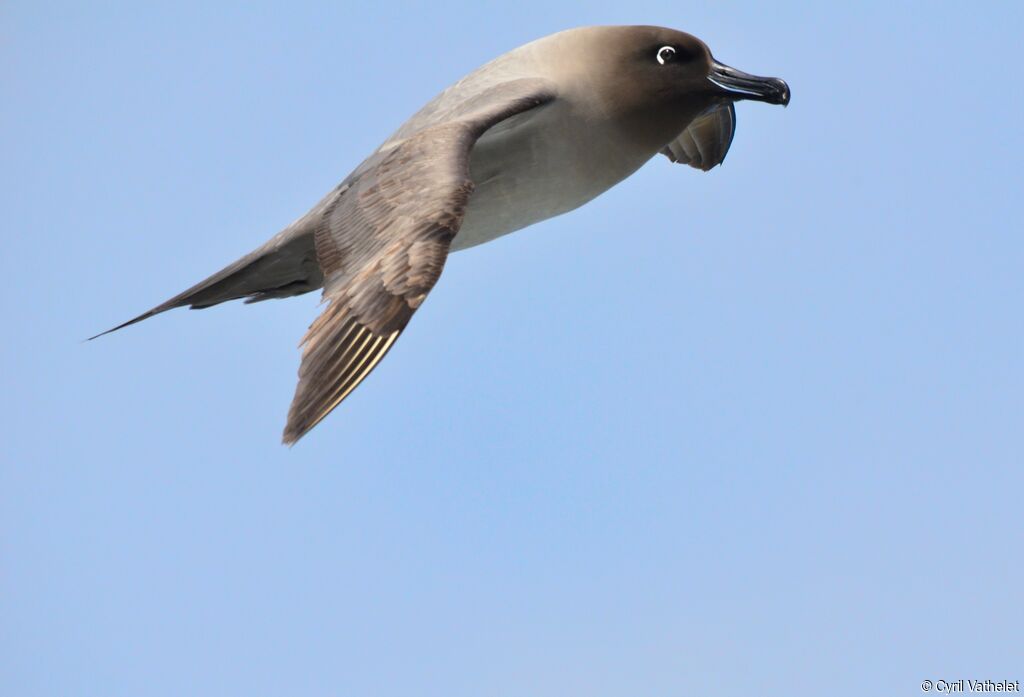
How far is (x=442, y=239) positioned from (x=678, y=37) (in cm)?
334

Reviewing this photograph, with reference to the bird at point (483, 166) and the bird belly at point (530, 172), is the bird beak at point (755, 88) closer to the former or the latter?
the bird at point (483, 166)

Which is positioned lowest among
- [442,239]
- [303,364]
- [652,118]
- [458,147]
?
[303,364]

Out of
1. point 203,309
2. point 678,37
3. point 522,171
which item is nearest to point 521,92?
point 522,171

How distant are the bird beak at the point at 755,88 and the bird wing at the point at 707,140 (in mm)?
2165

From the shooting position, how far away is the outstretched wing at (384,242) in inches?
427

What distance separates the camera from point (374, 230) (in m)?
12.0

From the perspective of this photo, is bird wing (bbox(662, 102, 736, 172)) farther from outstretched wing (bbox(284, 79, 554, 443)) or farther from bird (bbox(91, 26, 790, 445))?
outstretched wing (bbox(284, 79, 554, 443))

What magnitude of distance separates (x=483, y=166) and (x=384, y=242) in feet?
5.39

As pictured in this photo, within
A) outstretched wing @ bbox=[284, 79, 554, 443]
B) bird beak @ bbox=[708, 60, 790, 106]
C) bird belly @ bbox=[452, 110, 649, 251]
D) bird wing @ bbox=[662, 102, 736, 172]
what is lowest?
outstretched wing @ bbox=[284, 79, 554, 443]

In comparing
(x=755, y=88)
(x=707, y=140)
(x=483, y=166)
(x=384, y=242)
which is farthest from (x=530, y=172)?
(x=707, y=140)

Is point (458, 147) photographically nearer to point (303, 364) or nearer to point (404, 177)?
point (404, 177)

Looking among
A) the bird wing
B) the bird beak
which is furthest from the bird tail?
the bird wing

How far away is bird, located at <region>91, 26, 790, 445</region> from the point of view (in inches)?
453

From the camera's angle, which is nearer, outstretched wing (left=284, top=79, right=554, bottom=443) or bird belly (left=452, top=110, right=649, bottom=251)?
outstretched wing (left=284, top=79, right=554, bottom=443)
